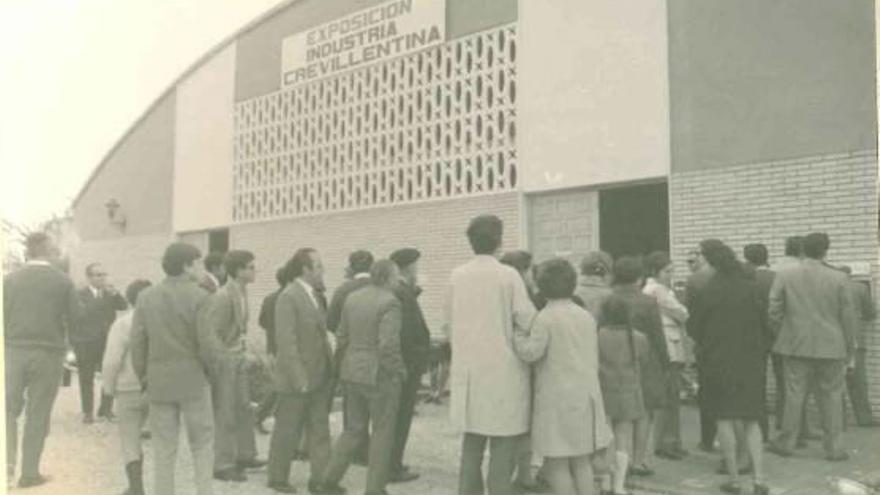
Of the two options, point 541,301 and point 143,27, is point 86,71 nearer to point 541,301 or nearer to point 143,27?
point 143,27

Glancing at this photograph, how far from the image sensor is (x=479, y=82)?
9.71 meters

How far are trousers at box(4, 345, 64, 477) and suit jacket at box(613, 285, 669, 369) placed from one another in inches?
143

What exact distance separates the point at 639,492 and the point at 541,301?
127 cm

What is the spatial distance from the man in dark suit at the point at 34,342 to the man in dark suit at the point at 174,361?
1.17 meters

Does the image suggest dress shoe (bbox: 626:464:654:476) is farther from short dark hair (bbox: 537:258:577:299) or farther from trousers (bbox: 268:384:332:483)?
trousers (bbox: 268:384:332:483)

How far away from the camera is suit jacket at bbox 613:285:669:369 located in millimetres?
5531

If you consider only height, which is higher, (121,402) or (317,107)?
(317,107)

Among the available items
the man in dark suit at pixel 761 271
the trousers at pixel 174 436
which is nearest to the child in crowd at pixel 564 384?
the trousers at pixel 174 436

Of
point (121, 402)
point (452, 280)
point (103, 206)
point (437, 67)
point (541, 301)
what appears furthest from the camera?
point (437, 67)

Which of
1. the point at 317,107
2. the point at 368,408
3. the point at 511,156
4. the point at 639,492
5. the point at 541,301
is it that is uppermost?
the point at 317,107

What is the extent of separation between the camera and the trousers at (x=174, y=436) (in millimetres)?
4746

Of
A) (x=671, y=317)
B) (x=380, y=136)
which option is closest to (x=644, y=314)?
(x=671, y=317)

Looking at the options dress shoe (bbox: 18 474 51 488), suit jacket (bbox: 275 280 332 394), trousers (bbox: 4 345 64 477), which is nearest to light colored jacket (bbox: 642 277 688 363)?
suit jacket (bbox: 275 280 332 394)

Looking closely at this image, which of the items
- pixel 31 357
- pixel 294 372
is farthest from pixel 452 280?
pixel 31 357
